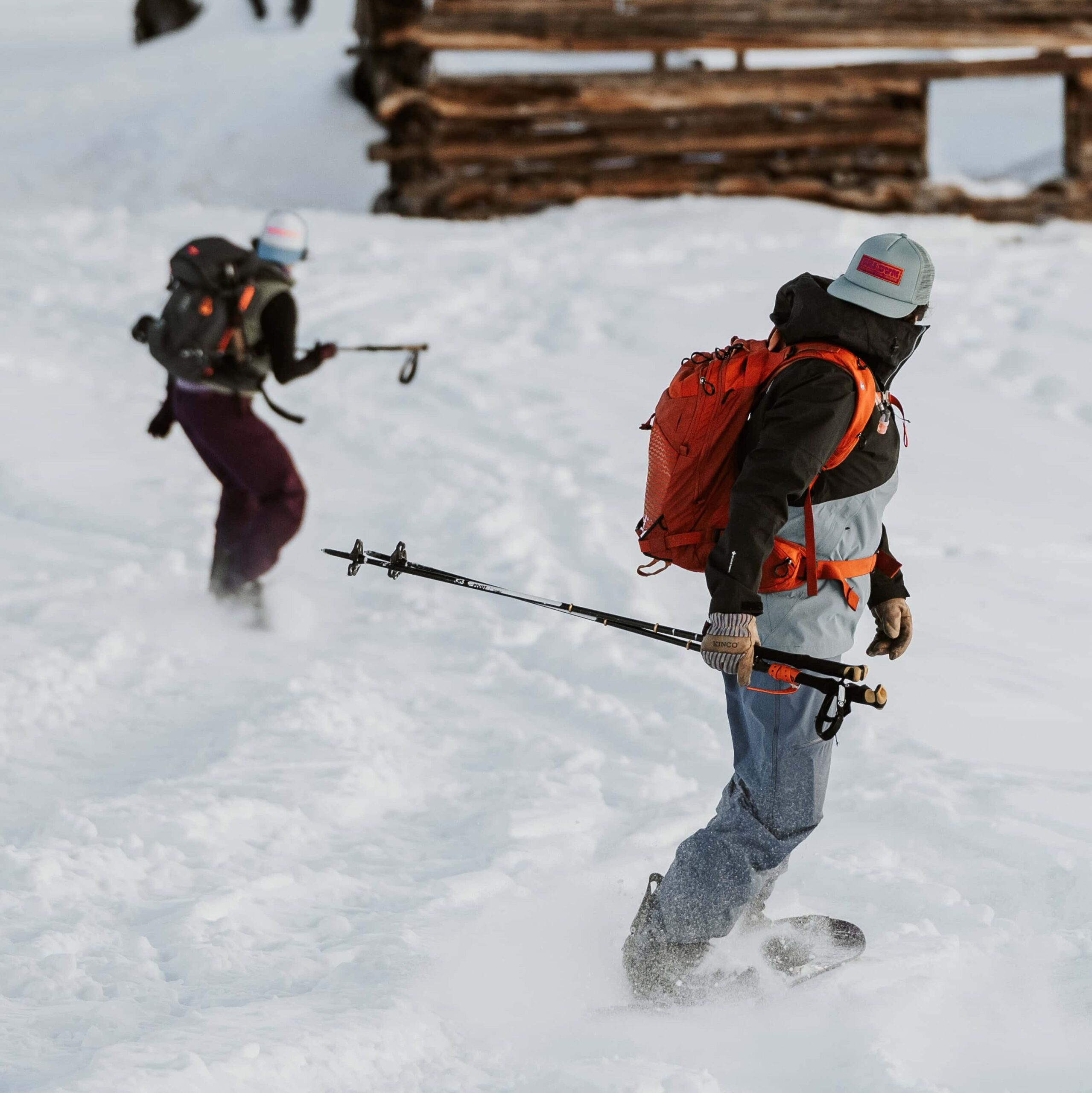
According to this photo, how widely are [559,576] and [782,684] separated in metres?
3.14

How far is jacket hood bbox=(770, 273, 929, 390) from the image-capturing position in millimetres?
2883

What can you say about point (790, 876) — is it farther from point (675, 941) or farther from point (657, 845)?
point (675, 941)

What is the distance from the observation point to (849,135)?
13.0 meters

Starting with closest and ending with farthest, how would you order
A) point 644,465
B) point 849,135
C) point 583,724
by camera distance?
point 583,724
point 644,465
point 849,135

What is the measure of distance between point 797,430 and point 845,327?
288mm

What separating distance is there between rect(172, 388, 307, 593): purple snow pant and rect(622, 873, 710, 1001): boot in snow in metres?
3.05

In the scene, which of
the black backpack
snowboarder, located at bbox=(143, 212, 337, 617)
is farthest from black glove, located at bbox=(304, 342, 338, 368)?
the black backpack

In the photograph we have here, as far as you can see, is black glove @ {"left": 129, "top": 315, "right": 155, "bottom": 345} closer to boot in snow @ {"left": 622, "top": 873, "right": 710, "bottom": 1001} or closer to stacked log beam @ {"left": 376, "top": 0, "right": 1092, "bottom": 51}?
boot in snow @ {"left": 622, "top": 873, "right": 710, "bottom": 1001}

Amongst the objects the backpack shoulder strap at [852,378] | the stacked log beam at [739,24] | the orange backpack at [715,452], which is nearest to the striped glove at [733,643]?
the orange backpack at [715,452]

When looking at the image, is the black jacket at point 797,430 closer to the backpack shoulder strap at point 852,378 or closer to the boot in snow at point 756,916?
the backpack shoulder strap at point 852,378

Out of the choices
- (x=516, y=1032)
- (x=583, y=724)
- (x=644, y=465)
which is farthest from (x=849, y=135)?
(x=516, y=1032)

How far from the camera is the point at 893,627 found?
3.39 metres

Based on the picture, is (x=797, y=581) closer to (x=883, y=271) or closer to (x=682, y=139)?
(x=883, y=271)

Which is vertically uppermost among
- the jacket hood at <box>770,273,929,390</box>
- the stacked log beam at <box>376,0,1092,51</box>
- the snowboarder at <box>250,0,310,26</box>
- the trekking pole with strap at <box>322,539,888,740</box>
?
the snowboarder at <box>250,0,310,26</box>
